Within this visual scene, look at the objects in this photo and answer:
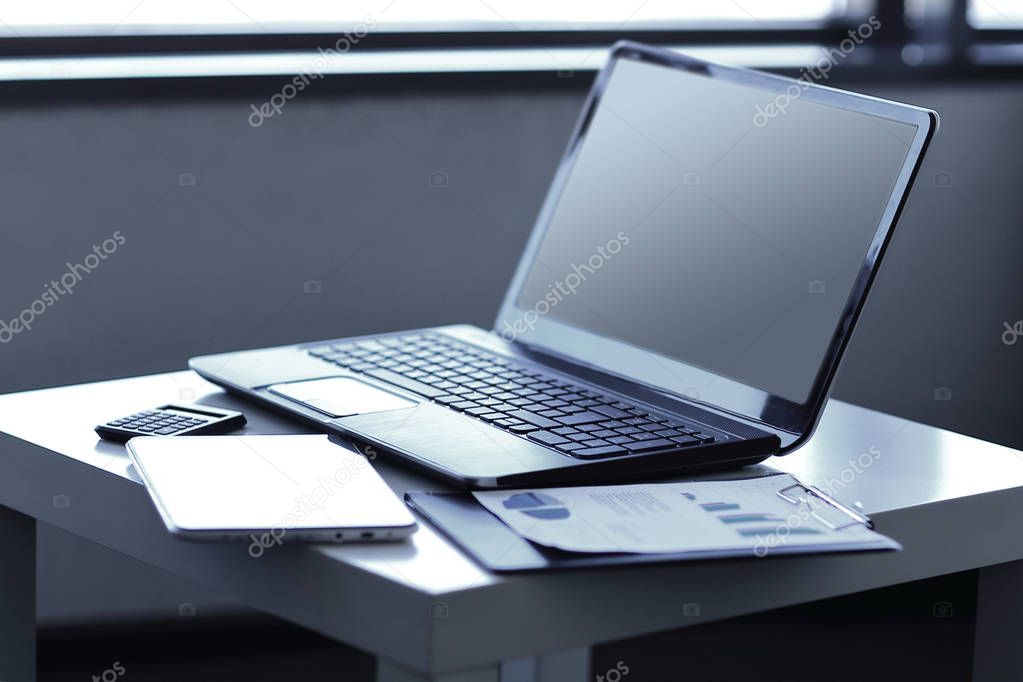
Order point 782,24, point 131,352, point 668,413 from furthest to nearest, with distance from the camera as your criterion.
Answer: point 782,24
point 131,352
point 668,413

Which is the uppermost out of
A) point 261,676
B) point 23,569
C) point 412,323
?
point 412,323

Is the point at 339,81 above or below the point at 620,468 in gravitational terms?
above

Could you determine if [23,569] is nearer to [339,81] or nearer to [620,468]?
[620,468]

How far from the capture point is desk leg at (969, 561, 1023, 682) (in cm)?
100

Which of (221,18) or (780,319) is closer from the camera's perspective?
(780,319)

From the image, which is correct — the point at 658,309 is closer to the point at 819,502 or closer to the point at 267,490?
the point at 819,502

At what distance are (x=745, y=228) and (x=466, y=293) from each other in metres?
0.82

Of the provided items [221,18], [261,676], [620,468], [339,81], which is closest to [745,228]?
[620,468]

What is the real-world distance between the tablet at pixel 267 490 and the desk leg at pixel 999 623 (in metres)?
0.48

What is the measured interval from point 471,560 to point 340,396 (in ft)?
1.12

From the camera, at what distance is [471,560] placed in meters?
0.76

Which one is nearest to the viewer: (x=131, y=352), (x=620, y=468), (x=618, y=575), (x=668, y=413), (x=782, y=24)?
(x=618, y=575)

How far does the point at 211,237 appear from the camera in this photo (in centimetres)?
170

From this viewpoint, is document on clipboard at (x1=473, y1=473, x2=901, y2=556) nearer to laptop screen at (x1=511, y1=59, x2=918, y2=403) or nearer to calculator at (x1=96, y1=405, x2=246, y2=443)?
laptop screen at (x1=511, y1=59, x2=918, y2=403)
